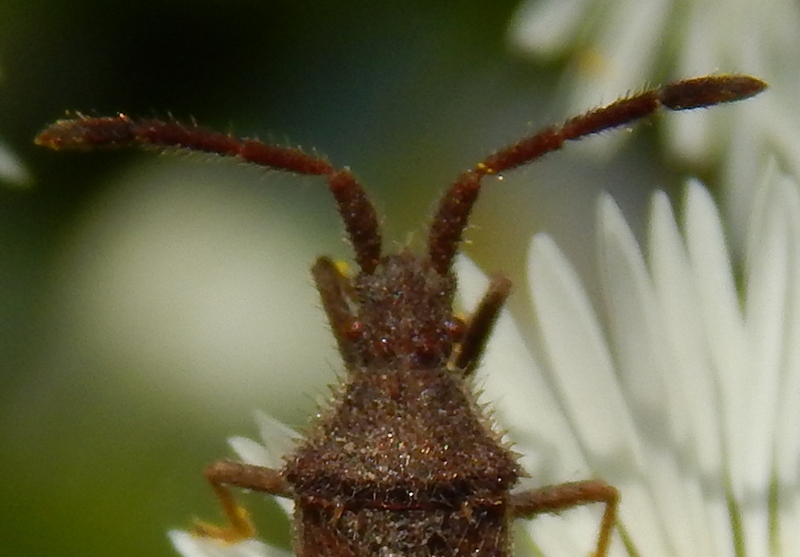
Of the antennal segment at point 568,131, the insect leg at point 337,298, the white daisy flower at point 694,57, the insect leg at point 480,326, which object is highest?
the white daisy flower at point 694,57

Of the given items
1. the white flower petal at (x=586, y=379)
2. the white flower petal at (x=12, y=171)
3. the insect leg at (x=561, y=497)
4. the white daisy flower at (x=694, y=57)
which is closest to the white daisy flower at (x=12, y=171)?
the white flower petal at (x=12, y=171)

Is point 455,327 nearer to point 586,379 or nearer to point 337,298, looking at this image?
point 337,298

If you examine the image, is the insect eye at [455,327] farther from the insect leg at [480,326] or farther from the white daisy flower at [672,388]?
the white daisy flower at [672,388]

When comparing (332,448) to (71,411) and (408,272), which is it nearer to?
(408,272)

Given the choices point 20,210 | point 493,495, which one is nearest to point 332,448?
point 493,495

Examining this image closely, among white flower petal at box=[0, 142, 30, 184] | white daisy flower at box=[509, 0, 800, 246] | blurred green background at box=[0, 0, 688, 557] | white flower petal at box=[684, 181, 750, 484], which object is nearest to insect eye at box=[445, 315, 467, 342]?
white flower petal at box=[684, 181, 750, 484]

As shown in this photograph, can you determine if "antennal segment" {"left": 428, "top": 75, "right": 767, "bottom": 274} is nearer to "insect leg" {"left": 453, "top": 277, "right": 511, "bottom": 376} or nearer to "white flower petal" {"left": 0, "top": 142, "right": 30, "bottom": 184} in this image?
"insect leg" {"left": 453, "top": 277, "right": 511, "bottom": 376}
